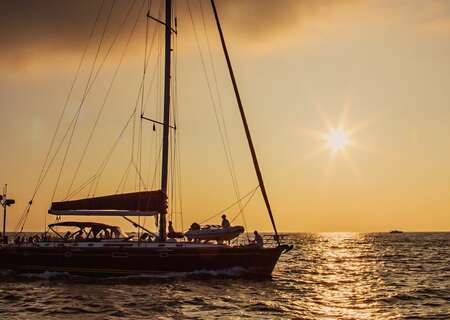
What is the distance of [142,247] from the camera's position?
1254 inches

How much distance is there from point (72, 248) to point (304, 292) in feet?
42.6

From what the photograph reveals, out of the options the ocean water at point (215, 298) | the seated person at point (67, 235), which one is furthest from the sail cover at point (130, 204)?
the ocean water at point (215, 298)

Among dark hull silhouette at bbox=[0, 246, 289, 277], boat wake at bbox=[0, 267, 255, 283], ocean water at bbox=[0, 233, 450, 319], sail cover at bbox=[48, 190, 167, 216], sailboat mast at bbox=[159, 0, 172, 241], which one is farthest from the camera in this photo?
sailboat mast at bbox=[159, 0, 172, 241]

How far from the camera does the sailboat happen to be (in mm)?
31969

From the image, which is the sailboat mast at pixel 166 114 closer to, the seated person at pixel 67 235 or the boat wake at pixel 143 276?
the boat wake at pixel 143 276

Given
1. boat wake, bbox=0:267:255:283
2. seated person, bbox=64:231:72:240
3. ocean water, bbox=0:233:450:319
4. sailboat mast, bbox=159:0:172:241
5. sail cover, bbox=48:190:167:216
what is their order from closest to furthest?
ocean water, bbox=0:233:450:319 < boat wake, bbox=0:267:255:283 < sail cover, bbox=48:190:167:216 < sailboat mast, bbox=159:0:172:241 < seated person, bbox=64:231:72:240

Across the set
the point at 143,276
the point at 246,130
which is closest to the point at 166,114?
the point at 246,130

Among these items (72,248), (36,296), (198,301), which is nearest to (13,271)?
(72,248)

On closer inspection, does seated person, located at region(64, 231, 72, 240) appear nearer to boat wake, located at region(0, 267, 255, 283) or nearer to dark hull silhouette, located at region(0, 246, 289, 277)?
dark hull silhouette, located at region(0, 246, 289, 277)

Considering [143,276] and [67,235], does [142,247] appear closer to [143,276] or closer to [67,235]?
[143,276]

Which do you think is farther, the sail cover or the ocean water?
the sail cover

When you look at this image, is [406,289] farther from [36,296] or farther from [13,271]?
[13,271]

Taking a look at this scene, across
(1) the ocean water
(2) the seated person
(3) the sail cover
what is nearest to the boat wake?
(1) the ocean water

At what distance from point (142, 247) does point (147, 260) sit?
0.77 metres
